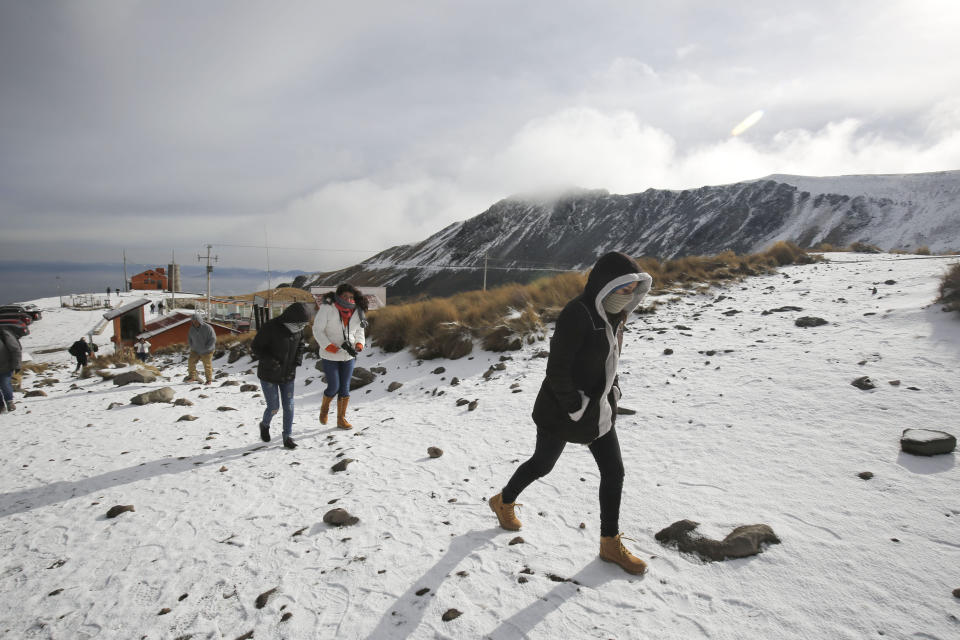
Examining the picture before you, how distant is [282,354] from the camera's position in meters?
5.45

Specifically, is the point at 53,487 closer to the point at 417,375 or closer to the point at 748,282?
the point at 417,375

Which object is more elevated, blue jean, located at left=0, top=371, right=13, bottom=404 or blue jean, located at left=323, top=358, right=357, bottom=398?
blue jean, located at left=323, top=358, right=357, bottom=398

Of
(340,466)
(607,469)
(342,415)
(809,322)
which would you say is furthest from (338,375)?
(809,322)

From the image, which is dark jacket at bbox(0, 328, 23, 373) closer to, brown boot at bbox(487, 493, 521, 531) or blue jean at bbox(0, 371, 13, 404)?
blue jean at bbox(0, 371, 13, 404)

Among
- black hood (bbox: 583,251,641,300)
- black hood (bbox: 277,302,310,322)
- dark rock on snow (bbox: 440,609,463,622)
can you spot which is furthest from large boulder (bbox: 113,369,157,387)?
black hood (bbox: 583,251,641,300)

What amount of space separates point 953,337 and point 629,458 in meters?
5.58

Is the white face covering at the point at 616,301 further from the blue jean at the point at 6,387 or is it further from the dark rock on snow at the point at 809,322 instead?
the blue jean at the point at 6,387

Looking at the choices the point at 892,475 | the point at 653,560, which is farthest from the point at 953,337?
the point at 653,560

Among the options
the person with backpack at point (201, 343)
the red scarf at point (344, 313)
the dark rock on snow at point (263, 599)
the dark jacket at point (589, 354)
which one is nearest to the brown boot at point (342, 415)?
the red scarf at point (344, 313)

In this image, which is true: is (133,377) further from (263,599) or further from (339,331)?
(263,599)

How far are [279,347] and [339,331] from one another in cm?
86

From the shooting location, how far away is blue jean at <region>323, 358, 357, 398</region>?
613 cm

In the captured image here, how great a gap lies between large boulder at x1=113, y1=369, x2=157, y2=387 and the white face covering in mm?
13524

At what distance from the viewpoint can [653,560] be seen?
9.61ft
